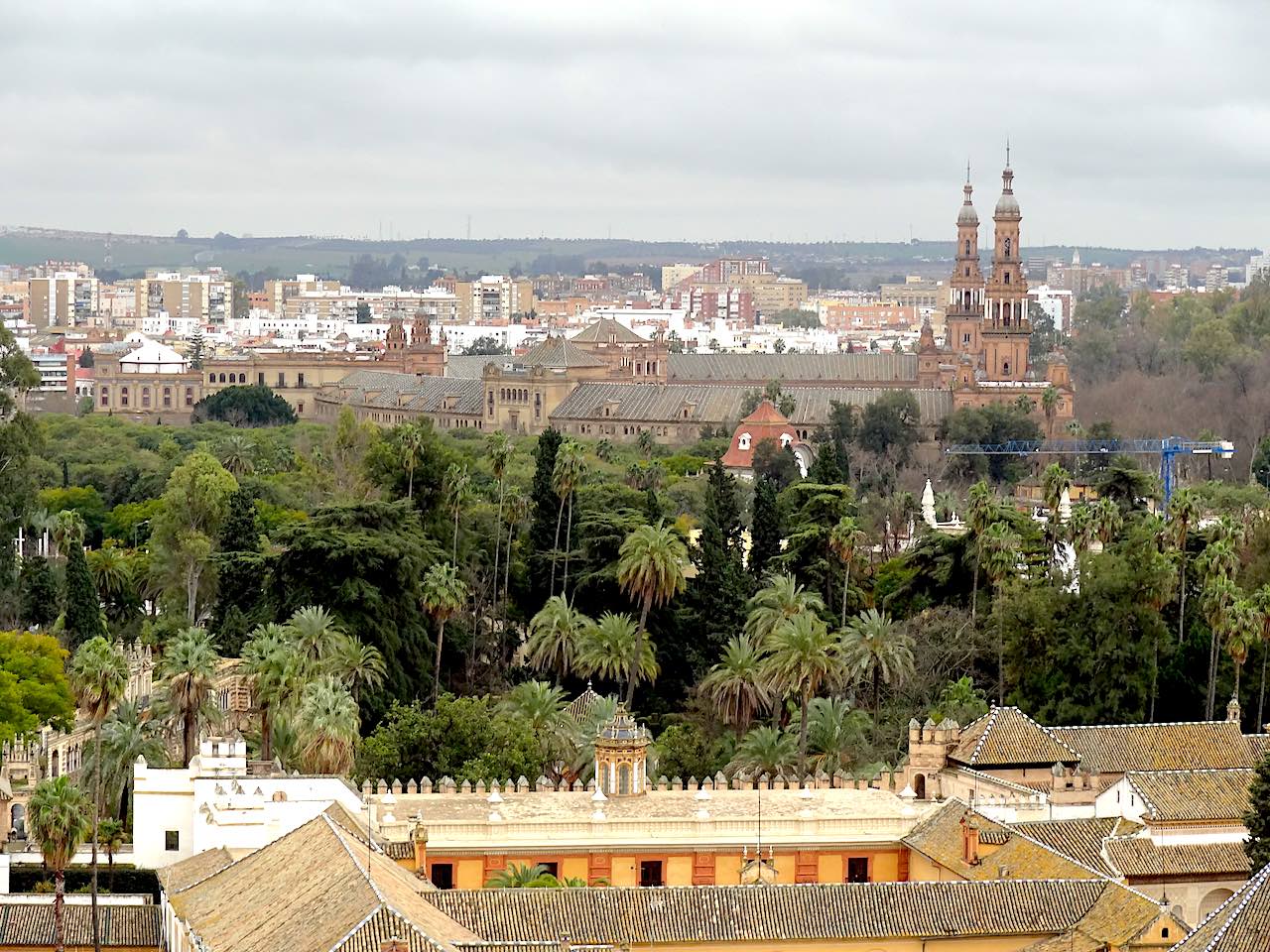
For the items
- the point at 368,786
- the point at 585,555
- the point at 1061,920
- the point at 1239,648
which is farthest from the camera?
the point at 585,555

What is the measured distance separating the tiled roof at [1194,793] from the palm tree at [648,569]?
19630mm

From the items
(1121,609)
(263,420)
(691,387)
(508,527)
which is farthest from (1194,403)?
(1121,609)

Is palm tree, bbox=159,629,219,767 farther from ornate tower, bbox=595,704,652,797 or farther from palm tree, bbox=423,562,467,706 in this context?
palm tree, bbox=423,562,467,706

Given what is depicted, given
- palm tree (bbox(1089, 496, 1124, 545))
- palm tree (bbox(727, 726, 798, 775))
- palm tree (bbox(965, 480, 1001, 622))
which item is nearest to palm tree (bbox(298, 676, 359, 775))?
palm tree (bbox(727, 726, 798, 775))

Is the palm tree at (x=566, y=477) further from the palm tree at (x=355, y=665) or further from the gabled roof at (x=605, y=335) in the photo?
the gabled roof at (x=605, y=335)

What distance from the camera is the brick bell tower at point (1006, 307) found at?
159875 millimetres

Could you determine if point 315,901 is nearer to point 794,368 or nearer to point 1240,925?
point 1240,925

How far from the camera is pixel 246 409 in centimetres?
16225

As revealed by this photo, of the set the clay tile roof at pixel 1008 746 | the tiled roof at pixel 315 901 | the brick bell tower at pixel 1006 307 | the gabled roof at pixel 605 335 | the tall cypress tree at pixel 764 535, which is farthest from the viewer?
the gabled roof at pixel 605 335

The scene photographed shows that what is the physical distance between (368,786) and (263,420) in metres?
110

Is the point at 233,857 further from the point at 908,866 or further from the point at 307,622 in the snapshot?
the point at 307,622

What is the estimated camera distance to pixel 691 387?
158 meters

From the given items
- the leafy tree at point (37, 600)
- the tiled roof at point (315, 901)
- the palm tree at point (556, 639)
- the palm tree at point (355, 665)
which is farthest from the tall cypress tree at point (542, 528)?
the tiled roof at point (315, 901)

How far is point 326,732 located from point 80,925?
9194 millimetres
